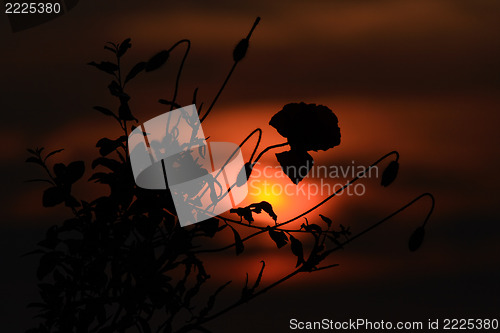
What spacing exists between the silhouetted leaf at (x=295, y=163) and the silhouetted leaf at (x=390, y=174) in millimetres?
233

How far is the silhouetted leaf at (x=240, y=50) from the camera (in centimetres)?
135

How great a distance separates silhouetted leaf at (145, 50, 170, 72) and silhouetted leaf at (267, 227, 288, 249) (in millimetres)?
482

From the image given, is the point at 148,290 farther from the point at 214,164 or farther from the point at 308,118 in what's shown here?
the point at 308,118

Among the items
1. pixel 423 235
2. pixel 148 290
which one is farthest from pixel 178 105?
pixel 423 235

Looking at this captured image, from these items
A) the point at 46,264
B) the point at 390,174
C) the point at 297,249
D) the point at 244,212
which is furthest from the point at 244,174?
the point at 46,264

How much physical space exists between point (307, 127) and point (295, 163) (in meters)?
0.09

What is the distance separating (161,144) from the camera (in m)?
1.49

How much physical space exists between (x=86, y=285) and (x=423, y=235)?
840 mm

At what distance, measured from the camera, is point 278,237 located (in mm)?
1541

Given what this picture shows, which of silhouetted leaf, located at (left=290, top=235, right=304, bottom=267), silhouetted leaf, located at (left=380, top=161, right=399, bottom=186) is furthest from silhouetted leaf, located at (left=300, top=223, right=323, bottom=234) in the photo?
silhouetted leaf, located at (left=380, top=161, right=399, bottom=186)

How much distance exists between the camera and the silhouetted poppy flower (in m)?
1.42

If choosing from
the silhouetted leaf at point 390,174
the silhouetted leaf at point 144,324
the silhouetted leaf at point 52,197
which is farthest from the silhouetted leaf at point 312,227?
the silhouetted leaf at point 52,197

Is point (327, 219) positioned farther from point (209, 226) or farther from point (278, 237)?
point (209, 226)

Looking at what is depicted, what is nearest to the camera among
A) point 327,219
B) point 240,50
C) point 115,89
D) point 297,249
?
point 240,50
